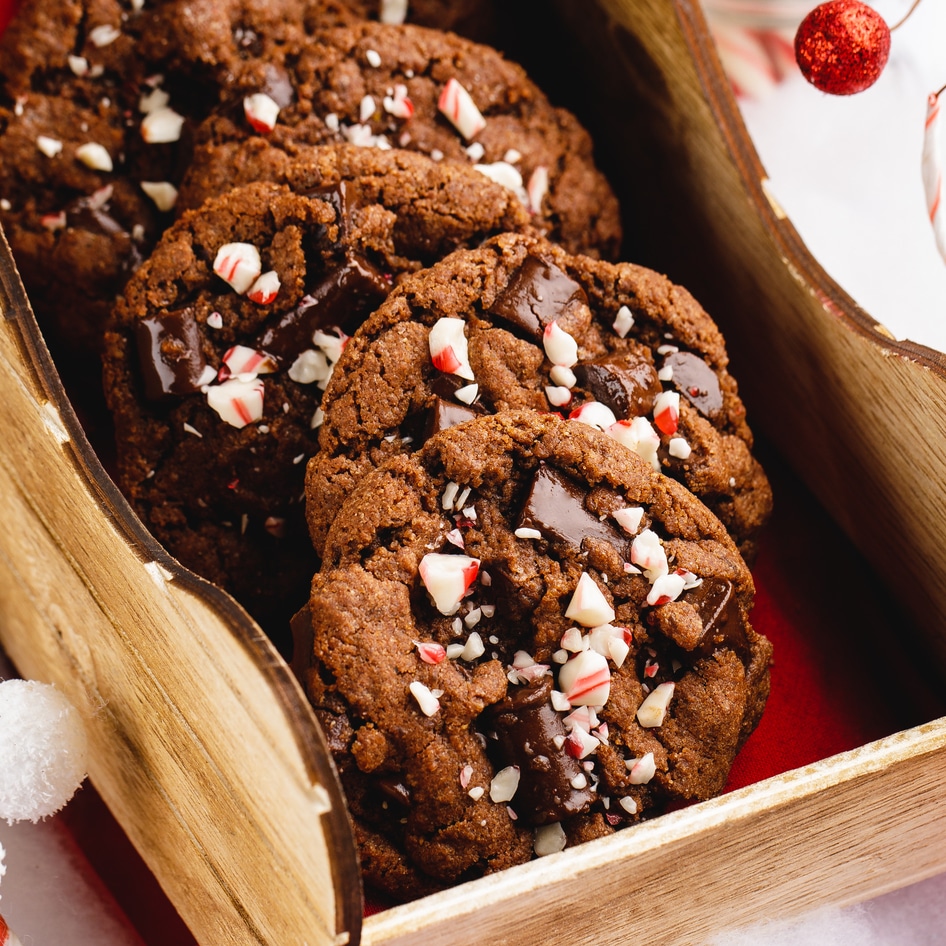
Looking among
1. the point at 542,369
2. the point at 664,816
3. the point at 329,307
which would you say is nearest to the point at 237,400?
the point at 329,307

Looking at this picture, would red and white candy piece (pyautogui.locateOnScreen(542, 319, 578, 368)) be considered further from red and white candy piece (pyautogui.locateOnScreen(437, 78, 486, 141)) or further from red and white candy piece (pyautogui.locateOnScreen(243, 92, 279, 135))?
red and white candy piece (pyautogui.locateOnScreen(243, 92, 279, 135))

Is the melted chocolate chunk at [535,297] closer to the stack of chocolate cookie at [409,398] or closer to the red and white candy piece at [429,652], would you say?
the stack of chocolate cookie at [409,398]

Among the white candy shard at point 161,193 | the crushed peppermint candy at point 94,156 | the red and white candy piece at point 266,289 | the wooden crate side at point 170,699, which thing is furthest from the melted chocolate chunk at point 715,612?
the crushed peppermint candy at point 94,156

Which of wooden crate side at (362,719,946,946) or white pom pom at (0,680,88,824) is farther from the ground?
wooden crate side at (362,719,946,946)

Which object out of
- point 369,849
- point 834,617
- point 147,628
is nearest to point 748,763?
point 834,617

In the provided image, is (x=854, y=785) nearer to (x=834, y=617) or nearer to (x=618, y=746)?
(x=618, y=746)

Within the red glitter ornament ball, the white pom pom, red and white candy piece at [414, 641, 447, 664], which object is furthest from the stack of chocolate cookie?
the red glitter ornament ball
